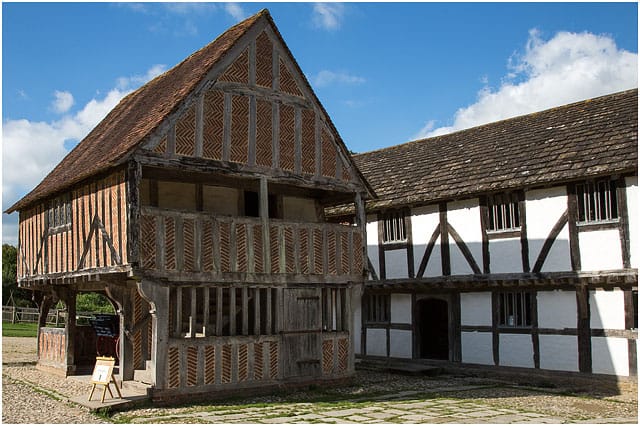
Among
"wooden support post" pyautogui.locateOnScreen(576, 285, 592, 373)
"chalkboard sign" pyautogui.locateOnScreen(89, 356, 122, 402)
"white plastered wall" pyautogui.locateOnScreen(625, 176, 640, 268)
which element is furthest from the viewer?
"wooden support post" pyautogui.locateOnScreen(576, 285, 592, 373)

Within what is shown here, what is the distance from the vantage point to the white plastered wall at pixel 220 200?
627 inches

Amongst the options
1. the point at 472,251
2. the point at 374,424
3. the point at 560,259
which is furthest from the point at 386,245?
the point at 374,424

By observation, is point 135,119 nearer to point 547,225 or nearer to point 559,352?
point 547,225

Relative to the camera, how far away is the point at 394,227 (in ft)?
68.5

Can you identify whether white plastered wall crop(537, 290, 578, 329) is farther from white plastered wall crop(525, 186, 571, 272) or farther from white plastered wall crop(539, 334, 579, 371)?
white plastered wall crop(525, 186, 571, 272)

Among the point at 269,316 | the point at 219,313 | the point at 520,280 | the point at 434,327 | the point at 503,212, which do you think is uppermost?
the point at 503,212

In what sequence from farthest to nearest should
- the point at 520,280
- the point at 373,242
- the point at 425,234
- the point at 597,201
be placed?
the point at 373,242 < the point at 425,234 < the point at 520,280 < the point at 597,201

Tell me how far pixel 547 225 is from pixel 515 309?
7.78 ft

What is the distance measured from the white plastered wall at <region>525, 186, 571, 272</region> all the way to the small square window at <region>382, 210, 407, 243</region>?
13.4 ft

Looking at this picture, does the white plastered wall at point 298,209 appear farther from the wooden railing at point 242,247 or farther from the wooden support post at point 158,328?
the wooden support post at point 158,328

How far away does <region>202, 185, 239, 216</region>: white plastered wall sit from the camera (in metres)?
15.9

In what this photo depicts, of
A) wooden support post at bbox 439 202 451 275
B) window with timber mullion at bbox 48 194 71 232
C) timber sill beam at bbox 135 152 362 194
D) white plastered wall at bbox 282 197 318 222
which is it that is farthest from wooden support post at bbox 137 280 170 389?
wooden support post at bbox 439 202 451 275

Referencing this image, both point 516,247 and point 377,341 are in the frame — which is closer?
point 516,247

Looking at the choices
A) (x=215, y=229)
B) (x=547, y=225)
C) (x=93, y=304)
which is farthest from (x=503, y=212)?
(x=93, y=304)
